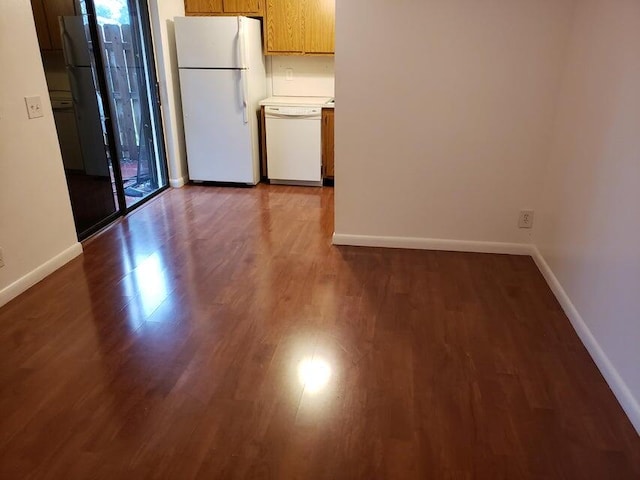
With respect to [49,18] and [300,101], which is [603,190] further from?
[49,18]

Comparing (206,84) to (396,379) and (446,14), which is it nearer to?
(446,14)

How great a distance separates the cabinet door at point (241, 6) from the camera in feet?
15.3

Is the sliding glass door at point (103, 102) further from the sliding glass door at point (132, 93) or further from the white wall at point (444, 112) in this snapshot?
the white wall at point (444, 112)

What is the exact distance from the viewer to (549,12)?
2770 millimetres

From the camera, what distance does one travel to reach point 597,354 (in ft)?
7.09

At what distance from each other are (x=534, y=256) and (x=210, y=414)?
242 centimetres

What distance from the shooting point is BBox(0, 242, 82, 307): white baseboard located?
2.71 meters

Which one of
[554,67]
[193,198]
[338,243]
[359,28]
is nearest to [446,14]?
[359,28]

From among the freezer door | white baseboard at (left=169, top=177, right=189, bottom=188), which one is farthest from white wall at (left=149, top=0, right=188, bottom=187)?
the freezer door

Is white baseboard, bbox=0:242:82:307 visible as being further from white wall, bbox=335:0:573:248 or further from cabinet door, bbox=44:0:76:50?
white wall, bbox=335:0:573:248

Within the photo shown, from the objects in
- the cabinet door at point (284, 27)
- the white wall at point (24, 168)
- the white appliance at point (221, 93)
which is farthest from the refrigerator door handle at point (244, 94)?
the white wall at point (24, 168)

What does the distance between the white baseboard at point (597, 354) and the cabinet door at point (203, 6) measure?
3.87m

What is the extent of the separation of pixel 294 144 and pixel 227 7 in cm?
149

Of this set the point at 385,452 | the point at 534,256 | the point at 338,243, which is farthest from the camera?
the point at 338,243
